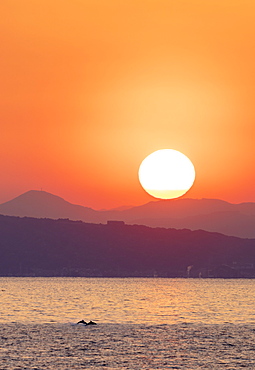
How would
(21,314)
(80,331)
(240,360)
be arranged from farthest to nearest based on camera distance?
1. (21,314)
2. (80,331)
3. (240,360)

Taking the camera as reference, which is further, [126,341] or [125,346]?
[126,341]

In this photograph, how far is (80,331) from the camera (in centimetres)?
13212

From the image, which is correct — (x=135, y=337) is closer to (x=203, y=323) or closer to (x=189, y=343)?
(x=189, y=343)

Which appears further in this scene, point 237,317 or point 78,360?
point 237,317

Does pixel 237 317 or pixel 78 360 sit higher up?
pixel 237 317

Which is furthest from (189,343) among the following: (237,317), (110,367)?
(237,317)

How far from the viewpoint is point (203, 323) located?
15575cm

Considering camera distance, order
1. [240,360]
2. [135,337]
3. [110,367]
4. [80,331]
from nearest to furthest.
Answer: [110,367] → [240,360] → [135,337] → [80,331]

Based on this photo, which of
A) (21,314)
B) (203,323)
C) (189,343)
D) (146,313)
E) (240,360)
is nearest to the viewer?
(240,360)

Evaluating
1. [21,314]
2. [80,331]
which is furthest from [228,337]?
[21,314]

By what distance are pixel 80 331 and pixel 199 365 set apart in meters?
44.9

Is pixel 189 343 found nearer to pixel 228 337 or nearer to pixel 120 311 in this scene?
pixel 228 337

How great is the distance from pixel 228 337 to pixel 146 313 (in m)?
63.3

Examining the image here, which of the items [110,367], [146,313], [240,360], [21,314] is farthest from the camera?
[146,313]
